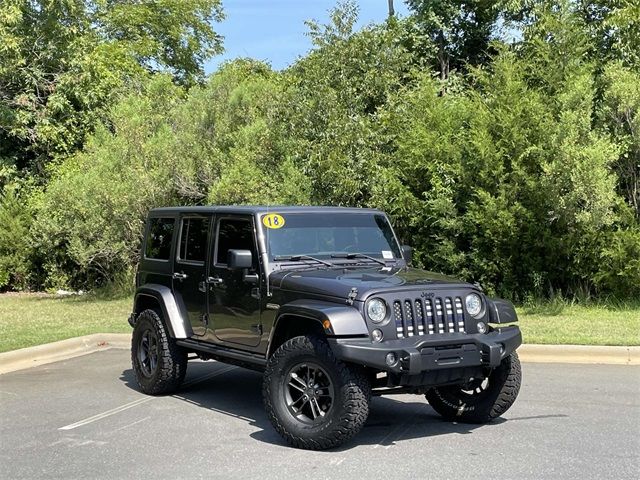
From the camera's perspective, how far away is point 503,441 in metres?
5.86

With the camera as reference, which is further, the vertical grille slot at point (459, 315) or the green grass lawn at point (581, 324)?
the green grass lawn at point (581, 324)

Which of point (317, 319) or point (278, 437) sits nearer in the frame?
point (317, 319)

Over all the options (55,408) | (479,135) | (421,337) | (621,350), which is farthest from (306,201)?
(421,337)

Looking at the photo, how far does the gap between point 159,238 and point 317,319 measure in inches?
126

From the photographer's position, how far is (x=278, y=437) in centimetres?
607

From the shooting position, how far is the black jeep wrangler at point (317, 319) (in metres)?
5.51

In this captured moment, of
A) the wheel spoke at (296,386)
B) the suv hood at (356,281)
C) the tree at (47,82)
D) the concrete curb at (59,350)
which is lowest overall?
the concrete curb at (59,350)

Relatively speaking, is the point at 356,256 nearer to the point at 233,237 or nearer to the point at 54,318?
the point at 233,237

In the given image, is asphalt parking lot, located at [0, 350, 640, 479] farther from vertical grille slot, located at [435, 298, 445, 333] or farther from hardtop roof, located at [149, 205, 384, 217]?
hardtop roof, located at [149, 205, 384, 217]

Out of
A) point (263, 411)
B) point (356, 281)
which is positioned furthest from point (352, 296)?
point (263, 411)

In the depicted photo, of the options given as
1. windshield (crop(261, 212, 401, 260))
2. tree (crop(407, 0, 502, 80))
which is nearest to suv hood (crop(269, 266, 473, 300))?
windshield (crop(261, 212, 401, 260))

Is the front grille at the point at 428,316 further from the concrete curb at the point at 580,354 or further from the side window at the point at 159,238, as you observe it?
the concrete curb at the point at 580,354

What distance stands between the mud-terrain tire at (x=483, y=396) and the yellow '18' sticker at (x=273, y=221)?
2.02 metres

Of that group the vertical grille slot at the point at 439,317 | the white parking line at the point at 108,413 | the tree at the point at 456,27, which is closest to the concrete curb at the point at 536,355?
the white parking line at the point at 108,413
